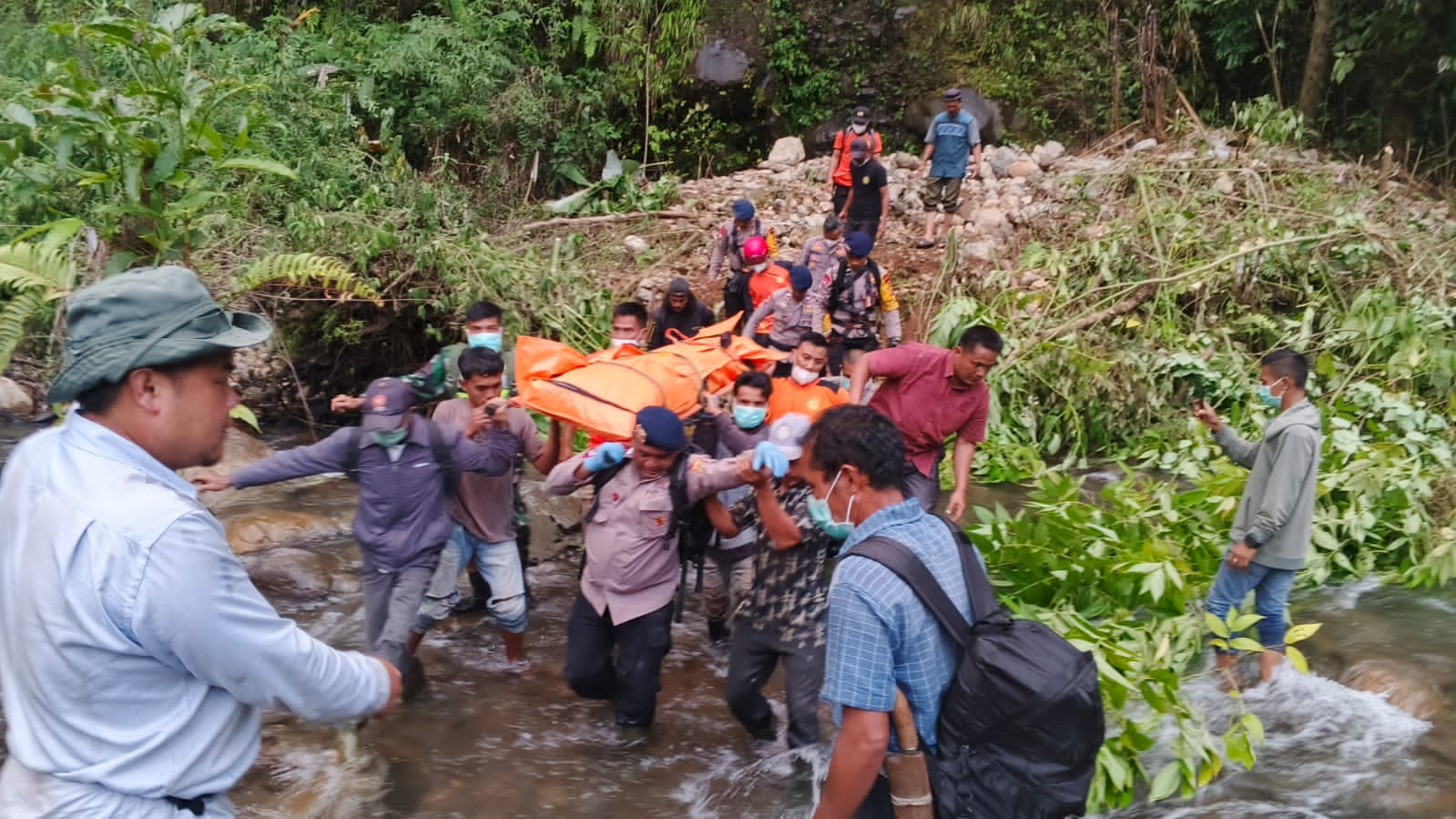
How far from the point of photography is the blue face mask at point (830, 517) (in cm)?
291

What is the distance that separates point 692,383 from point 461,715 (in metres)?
1.91

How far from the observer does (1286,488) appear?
4773 millimetres

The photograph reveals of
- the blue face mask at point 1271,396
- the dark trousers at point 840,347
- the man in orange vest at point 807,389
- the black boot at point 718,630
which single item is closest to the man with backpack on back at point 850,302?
the dark trousers at point 840,347

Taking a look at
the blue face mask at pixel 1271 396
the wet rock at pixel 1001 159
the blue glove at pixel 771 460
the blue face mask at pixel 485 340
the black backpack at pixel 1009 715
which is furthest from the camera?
the wet rock at pixel 1001 159

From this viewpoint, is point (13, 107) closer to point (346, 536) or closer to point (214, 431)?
point (346, 536)

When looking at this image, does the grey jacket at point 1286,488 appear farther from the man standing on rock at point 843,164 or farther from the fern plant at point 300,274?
the man standing on rock at point 843,164

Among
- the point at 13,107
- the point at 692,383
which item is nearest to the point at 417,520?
the point at 692,383

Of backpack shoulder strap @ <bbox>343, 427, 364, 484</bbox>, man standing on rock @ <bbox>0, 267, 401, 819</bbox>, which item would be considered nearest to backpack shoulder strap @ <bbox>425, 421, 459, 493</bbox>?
backpack shoulder strap @ <bbox>343, 427, 364, 484</bbox>

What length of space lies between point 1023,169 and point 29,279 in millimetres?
10917

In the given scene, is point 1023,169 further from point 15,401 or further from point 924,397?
point 15,401

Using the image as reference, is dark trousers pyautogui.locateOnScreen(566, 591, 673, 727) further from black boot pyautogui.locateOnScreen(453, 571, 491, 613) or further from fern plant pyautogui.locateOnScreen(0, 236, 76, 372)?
A: fern plant pyautogui.locateOnScreen(0, 236, 76, 372)

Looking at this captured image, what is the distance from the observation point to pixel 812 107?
16438 millimetres

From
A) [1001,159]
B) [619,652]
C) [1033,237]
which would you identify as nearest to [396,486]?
[619,652]

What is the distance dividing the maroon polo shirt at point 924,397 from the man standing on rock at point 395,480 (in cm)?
199
